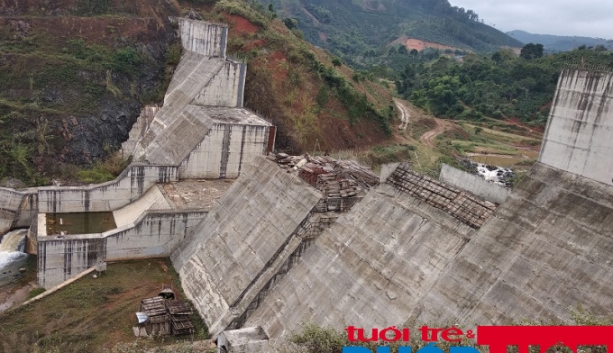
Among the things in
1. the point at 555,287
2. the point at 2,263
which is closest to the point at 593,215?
the point at 555,287

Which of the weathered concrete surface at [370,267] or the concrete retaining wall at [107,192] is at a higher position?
the weathered concrete surface at [370,267]

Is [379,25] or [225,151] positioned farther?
[379,25]

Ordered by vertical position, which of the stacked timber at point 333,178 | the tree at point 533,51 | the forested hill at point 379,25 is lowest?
the stacked timber at point 333,178

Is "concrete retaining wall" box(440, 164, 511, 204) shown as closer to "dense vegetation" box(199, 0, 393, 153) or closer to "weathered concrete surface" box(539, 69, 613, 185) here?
"weathered concrete surface" box(539, 69, 613, 185)

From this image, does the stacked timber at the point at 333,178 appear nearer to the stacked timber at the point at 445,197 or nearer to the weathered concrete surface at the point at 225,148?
the stacked timber at the point at 445,197

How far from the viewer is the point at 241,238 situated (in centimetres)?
2153

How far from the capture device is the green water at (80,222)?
2611cm

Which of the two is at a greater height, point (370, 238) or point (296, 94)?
point (296, 94)

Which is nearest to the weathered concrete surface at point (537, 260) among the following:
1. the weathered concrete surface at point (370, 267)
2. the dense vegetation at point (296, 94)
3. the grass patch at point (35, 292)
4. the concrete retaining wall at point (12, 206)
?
the weathered concrete surface at point (370, 267)

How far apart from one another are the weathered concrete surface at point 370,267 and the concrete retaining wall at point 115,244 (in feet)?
25.9

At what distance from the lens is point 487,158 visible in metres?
45.1

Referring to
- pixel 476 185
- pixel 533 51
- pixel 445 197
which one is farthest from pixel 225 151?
pixel 533 51

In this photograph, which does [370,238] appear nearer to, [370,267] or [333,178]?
[370,267]

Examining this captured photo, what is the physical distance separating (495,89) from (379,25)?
10318cm
